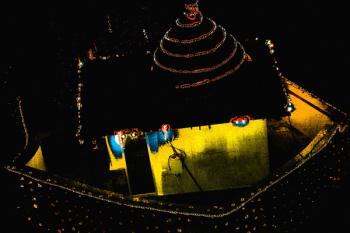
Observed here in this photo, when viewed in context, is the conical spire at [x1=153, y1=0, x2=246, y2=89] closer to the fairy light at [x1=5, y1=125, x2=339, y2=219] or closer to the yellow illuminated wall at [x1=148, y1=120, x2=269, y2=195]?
the yellow illuminated wall at [x1=148, y1=120, x2=269, y2=195]

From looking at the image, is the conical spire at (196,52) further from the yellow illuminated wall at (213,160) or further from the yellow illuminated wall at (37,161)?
the yellow illuminated wall at (37,161)

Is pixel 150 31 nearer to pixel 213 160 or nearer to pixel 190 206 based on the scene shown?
pixel 213 160

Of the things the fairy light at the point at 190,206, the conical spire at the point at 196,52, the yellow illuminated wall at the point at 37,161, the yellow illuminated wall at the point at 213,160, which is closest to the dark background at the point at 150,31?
the yellow illuminated wall at the point at 37,161

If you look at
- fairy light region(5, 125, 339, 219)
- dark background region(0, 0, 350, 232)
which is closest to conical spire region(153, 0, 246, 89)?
fairy light region(5, 125, 339, 219)

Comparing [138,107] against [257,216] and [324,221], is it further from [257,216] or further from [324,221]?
[324,221]

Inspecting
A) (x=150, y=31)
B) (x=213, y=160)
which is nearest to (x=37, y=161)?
(x=213, y=160)

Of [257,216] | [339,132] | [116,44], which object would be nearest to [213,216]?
[257,216]
